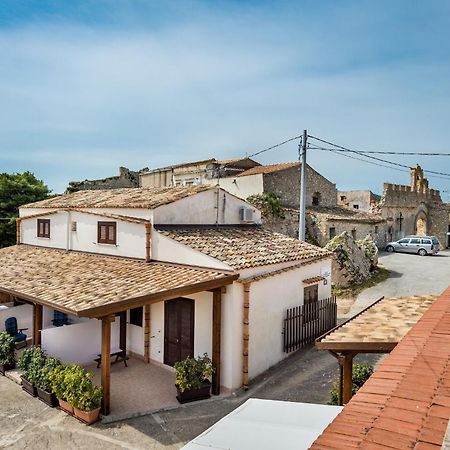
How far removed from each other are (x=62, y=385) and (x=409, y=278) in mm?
22025

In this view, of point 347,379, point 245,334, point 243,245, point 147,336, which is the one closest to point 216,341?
point 245,334

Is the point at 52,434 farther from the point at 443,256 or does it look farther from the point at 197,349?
the point at 443,256

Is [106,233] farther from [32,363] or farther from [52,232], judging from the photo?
[32,363]

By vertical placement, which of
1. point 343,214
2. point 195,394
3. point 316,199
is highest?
point 316,199

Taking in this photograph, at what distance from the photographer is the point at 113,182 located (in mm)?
40562

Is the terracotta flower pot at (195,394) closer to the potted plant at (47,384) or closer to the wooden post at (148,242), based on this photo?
the potted plant at (47,384)

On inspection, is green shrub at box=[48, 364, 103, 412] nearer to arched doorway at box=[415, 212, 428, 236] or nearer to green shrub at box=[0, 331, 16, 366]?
green shrub at box=[0, 331, 16, 366]

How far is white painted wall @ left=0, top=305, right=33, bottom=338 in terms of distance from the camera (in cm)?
1590

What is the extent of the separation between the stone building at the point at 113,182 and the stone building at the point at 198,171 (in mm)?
2063

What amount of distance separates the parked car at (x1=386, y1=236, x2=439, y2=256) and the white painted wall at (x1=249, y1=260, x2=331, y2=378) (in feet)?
79.2

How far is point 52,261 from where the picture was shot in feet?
54.5

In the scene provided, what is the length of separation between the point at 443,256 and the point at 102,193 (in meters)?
30.2

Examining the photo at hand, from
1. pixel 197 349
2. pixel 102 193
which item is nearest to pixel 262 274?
pixel 197 349

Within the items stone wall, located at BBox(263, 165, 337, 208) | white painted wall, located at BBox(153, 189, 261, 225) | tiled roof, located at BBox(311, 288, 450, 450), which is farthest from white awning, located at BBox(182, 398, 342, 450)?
stone wall, located at BBox(263, 165, 337, 208)
